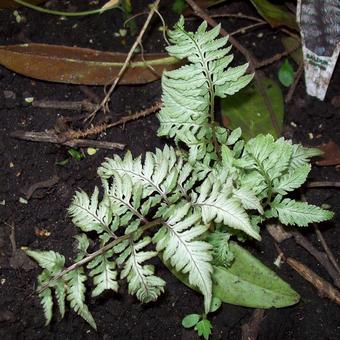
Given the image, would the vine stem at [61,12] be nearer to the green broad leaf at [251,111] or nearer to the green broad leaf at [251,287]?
the green broad leaf at [251,111]

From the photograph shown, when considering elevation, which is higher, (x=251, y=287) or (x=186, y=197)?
(x=186, y=197)

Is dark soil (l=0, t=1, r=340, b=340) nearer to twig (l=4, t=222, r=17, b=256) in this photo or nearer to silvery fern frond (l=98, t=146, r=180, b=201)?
twig (l=4, t=222, r=17, b=256)

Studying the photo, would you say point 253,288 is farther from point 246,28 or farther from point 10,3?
point 10,3

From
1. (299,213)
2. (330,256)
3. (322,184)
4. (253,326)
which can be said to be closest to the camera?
(299,213)

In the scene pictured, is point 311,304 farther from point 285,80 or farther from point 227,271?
point 285,80

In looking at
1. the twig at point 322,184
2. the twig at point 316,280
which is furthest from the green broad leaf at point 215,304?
the twig at point 322,184

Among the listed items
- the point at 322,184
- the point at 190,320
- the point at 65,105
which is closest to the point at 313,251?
the point at 322,184
